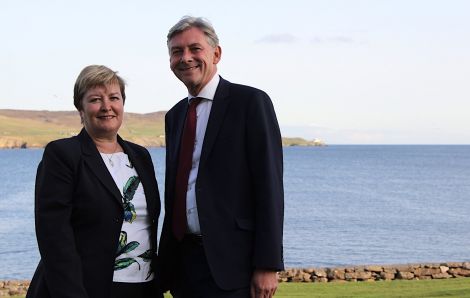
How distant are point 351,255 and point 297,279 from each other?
1484 cm

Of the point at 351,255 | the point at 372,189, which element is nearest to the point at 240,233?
the point at 351,255

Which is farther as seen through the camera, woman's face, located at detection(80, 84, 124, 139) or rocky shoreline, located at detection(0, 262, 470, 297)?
rocky shoreline, located at detection(0, 262, 470, 297)

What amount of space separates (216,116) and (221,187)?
0.41 m

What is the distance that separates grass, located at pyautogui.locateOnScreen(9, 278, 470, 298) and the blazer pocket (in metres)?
7.06

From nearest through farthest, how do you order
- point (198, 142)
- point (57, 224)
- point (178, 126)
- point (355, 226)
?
point (57, 224)
point (198, 142)
point (178, 126)
point (355, 226)

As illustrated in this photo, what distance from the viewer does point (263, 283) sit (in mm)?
4293

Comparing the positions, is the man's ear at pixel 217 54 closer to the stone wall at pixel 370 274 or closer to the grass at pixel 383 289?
the grass at pixel 383 289

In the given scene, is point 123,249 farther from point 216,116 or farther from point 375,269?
point 375,269

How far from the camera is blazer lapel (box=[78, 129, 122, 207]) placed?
14.1 feet

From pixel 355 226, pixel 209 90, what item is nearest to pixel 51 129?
pixel 355 226

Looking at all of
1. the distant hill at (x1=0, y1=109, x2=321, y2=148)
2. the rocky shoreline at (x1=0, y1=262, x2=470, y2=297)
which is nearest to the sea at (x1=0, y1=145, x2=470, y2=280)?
the rocky shoreline at (x1=0, y1=262, x2=470, y2=297)

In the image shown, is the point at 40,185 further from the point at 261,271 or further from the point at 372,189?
the point at 372,189

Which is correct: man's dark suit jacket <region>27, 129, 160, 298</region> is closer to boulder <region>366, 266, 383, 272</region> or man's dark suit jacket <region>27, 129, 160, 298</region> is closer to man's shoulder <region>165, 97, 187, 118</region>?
man's shoulder <region>165, 97, 187, 118</region>

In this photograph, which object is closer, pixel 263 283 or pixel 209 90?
pixel 263 283
